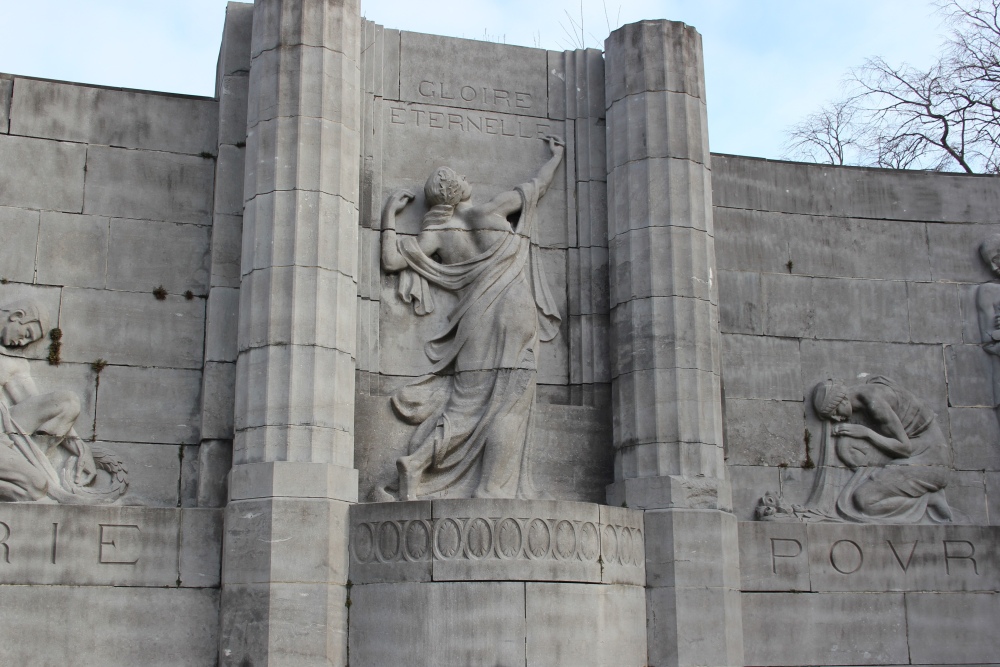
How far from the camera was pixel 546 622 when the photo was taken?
38.9ft

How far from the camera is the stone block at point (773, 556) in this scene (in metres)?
13.7

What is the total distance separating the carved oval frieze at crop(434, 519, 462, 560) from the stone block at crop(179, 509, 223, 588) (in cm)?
208

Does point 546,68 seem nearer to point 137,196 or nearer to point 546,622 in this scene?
point 137,196

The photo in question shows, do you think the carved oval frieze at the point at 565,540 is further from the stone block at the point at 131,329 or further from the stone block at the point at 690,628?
the stone block at the point at 131,329

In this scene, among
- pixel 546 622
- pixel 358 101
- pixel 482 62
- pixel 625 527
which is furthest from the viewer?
pixel 482 62

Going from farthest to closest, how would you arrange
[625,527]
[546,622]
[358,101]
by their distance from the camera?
1. [358,101]
2. [625,527]
3. [546,622]

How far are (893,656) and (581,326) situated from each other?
461cm

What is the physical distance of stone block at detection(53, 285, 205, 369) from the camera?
1320 cm

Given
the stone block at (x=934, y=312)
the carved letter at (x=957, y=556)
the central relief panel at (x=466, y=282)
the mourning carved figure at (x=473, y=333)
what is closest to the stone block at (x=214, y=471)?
the central relief panel at (x=466, y=282)

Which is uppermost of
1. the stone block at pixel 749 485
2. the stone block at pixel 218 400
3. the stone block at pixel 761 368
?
the stone block at pixel 761 368

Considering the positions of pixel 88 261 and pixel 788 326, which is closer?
pixel 88 261

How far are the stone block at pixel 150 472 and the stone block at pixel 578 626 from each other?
3652mm

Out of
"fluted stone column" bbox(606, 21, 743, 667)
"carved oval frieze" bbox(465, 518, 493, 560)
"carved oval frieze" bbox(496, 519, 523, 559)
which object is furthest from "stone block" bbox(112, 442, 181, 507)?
"fluted stone column" bbox(606, 21, 743, 667)

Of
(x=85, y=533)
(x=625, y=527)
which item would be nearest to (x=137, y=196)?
(x=85, y=533)
